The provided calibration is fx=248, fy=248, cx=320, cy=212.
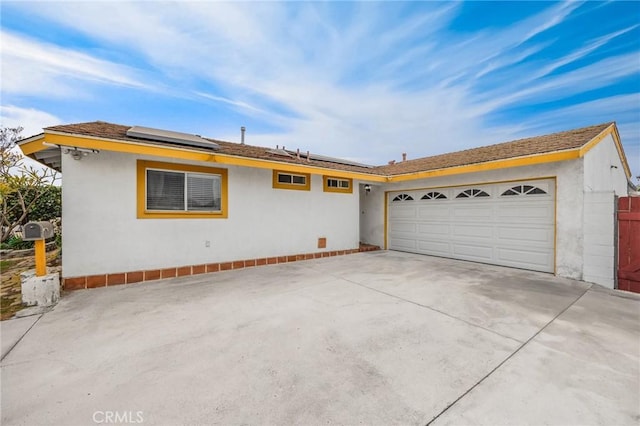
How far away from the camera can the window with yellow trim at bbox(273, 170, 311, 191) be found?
8125 millimetres

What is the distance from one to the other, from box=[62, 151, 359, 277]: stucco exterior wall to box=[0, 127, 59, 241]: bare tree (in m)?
6.86

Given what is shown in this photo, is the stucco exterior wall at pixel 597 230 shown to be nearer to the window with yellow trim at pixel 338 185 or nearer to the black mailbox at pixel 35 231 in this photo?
the window with yellow trim at pixel 338 185

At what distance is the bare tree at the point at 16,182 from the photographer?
9242mm

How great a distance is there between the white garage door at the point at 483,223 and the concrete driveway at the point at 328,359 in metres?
2.22

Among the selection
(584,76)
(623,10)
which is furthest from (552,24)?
(584,76)

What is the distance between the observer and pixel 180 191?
21.3 feet

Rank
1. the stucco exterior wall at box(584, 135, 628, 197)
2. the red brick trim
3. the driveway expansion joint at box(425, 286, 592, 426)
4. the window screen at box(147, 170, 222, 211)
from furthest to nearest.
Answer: the stucco exterior wall at box(584, 135, 628, 197)
the window screen at box(147, 170, 222, 211)
the red brick trim
the driveway expansion joint at box(425, 286, 592, 426)

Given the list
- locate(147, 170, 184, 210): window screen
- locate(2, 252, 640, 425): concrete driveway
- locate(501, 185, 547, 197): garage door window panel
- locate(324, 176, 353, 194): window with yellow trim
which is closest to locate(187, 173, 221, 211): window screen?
locate(147, 170, 184, 210): window screen

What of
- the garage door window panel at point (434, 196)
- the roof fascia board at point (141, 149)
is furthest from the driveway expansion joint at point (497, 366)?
the roof fascia board at point (141, 149)

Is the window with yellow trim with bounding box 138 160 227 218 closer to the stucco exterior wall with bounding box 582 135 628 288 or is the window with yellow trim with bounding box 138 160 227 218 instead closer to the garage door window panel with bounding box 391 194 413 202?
the garage door window panel with bounding box 391 194 413 202

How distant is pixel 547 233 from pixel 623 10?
28.8 feet

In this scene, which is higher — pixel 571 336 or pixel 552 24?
pixel 552 24

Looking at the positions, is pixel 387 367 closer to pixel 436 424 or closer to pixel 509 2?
pixel 436 424

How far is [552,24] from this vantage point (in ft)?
31.4
